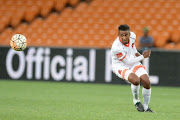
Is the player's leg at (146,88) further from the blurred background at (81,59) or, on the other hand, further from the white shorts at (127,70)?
the blurred background at (81,59)

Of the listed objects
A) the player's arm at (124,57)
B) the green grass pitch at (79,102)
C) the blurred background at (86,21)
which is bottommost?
the green grass pitch at (79,102)

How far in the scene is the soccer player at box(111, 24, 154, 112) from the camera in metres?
8.32

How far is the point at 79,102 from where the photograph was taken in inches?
398

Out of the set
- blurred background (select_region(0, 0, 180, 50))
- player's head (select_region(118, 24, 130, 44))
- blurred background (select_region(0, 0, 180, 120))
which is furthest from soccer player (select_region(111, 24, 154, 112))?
blurred background (select_region(0, 0, 180, 50))

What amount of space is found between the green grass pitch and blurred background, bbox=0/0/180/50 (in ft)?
11.2

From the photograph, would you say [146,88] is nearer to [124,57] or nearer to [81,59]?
[124,57]

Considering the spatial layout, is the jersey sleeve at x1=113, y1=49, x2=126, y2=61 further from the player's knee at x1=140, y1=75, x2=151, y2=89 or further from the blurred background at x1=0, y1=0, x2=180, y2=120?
the blurred background at x1=0, y1=0, x2=180, y2=120

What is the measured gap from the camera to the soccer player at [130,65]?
27.3 feet

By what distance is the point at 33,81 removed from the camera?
52.4ft

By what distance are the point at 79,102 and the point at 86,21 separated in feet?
31.2

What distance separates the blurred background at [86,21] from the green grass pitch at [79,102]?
3.42 metres

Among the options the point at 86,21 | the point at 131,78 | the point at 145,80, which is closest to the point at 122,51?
the point at 131,78

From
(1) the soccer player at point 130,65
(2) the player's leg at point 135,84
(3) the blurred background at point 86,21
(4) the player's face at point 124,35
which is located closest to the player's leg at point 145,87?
(1) the soccer player at point 130,65

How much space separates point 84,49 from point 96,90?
2.53 metres
